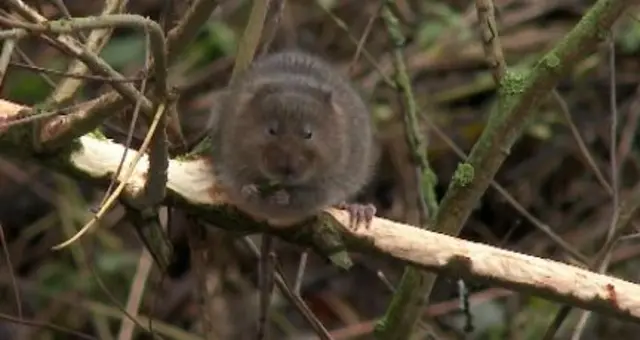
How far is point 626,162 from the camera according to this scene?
4.20m

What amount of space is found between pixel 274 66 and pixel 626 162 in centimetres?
186

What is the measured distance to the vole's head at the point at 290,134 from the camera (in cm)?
257

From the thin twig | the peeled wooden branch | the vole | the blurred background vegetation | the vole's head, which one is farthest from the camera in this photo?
the blurred background vegetation

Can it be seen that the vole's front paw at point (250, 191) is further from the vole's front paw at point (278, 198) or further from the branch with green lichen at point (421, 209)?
the branch with green lichen at point (421, 209)

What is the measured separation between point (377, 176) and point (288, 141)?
Answer: 1654mm

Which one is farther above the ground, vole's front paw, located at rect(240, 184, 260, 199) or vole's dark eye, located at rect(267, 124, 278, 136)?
vole's dark eye, located at rect(267, 124, 278, 136)

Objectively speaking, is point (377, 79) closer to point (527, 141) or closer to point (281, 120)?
point (527, 141)

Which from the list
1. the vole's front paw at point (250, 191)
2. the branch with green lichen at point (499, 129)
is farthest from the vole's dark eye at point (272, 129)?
the branch with green lichen at point (499, 129)

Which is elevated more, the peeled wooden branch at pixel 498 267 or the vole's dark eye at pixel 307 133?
the vole's dark eye at pixel 307 133

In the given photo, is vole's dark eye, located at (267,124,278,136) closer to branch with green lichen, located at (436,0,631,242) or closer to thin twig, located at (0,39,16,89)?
branch with green lichen, located at (436,0,631,242)

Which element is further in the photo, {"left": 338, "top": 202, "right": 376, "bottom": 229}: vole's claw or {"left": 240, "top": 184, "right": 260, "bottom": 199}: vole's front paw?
{"left": 240, "top": 184, "right": 260, "bottom": 199}: vole's front paw

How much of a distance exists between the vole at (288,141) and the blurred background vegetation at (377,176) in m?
1.12

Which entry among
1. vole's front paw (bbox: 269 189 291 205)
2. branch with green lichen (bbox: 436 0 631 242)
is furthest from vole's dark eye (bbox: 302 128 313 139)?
branch with green lichen (bbox: 436 0 631 242)

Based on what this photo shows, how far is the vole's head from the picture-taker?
2570 mm
